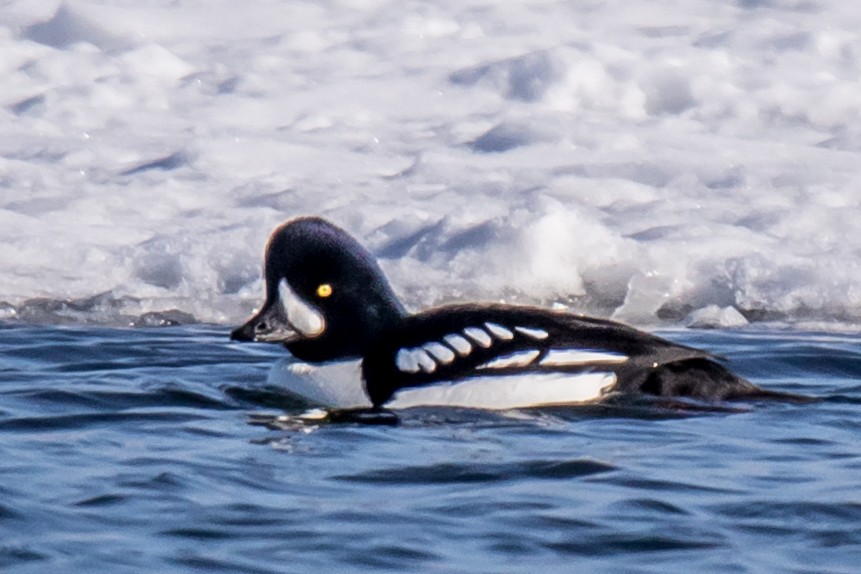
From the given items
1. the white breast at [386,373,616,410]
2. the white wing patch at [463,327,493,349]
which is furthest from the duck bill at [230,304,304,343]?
the white wing patch at [463,327,493,349]

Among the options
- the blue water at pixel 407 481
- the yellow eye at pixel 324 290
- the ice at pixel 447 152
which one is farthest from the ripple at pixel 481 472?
the ice at pixel 447 152

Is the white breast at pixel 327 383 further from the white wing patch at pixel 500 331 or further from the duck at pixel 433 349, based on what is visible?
the white wing patch at pixel 500 331

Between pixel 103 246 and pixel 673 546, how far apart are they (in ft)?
14.6

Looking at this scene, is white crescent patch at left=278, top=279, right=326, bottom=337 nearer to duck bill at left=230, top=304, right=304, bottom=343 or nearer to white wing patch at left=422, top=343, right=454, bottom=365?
duck bill at left=230, top=304, right=304, bottom=343

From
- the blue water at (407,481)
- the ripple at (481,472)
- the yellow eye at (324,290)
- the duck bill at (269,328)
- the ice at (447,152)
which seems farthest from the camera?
the ice at (447,152)

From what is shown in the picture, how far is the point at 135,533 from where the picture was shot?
423 cm

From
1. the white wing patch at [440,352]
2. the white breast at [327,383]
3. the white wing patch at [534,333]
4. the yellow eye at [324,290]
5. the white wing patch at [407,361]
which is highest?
the yellow eye at [324,290]

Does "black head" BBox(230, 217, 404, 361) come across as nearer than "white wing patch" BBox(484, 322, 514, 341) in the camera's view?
No

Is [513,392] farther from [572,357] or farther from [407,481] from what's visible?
[407,481]

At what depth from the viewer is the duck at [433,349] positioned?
5961 mm

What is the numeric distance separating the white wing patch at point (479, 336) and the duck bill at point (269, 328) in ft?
2.11

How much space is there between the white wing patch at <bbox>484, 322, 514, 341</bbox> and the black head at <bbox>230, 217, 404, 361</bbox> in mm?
432

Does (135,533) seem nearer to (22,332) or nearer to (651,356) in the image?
(651,356)

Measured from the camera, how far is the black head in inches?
246
